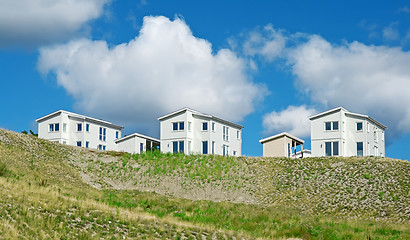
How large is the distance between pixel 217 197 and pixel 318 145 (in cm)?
2451

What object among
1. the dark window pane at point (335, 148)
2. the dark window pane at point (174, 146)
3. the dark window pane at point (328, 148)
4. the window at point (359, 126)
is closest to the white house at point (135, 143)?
the dark window pane at point (174, 146)

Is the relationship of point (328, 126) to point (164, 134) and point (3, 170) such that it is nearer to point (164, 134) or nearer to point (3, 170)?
point (164, 134)

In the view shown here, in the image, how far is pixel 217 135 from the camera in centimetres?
7606

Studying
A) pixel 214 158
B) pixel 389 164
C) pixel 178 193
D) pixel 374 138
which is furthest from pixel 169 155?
pixel 374 138

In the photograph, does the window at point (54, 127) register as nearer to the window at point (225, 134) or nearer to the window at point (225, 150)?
the window at point (225, 134)

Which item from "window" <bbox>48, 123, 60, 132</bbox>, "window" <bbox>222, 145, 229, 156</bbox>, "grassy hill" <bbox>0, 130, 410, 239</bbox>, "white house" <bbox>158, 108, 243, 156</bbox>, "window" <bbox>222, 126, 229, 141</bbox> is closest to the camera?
"grassy hill" <bbox>0, 130, 410, 239</bbox>

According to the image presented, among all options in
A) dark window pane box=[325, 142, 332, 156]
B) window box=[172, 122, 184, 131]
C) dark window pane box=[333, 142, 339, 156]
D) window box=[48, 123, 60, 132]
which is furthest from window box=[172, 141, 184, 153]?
window box=[48, 123, 60, 132]

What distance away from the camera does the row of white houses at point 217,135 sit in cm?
7056

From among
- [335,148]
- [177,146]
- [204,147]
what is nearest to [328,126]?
[335,148]

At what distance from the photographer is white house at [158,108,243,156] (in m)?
74.6

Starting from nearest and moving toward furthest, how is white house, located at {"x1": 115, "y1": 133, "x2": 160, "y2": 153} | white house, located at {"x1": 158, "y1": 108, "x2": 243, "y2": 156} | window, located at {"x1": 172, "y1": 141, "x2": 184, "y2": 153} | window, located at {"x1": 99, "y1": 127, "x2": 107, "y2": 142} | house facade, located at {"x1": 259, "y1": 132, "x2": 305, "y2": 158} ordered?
house facade, located at {"x1": 259, "y1": 132, "x2": 305, "y2": 158} < window, located at {"x1": 172, "y1": 141, "x2": 184, "y2": 153} < white house, located at {"x1": 158, "y1": 108, "x2": 243, "y2": 156} < white house, located at {"x1": 115, "y1": 133, "x2": 160, "y2": 153} < window, located at {"x1": 99, "y1": 127, "x2": 107, "y2": 142}

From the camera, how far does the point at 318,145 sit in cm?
7144

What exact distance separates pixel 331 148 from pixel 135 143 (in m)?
32.5

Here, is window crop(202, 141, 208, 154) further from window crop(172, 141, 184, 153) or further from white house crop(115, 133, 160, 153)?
white house crop(115, 133, 160, 153)
